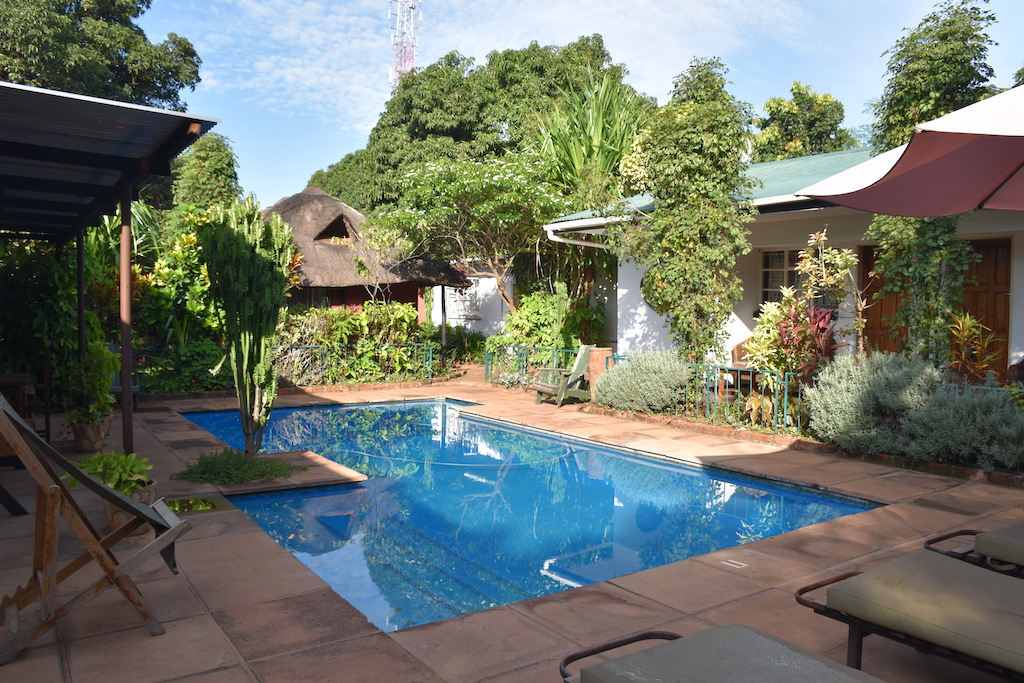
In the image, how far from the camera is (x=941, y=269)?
322 inches

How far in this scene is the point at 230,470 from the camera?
21.7 ft

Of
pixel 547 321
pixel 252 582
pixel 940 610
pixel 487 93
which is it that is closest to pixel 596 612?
pixel 940 610

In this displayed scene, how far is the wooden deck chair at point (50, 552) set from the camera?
10.1 ft

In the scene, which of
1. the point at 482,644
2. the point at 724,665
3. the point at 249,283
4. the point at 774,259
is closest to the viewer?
the point at 724,665

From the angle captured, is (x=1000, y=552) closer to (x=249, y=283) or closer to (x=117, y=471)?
(x=117, y=471)

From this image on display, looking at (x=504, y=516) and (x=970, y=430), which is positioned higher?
(x=970, y=430)

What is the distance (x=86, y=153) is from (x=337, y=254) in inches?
477

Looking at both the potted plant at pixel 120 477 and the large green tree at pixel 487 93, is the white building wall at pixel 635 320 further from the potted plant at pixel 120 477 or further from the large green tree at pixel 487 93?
the large green tree at pixel 487 93

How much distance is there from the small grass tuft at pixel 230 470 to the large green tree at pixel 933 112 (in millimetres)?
6933

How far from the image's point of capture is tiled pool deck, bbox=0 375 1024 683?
3.09 m

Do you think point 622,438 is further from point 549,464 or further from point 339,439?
point 339,439

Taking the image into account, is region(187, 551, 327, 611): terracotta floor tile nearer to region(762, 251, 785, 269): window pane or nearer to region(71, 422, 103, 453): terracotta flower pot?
region(71, 422, 103, 453): terracotta flower pot

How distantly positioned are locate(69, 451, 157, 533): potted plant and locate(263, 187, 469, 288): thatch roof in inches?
368

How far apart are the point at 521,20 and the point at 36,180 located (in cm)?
1992
